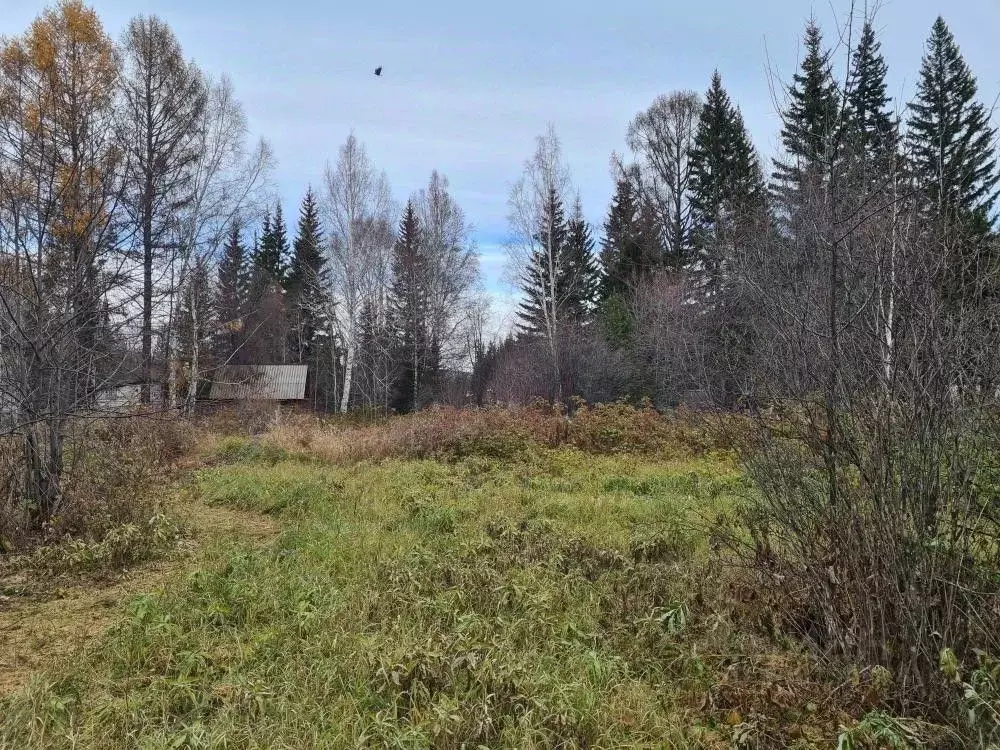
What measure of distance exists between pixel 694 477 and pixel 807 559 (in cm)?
496

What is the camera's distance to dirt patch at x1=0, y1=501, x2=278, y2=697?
287 centimetres

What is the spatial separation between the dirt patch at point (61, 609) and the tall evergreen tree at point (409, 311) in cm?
2038

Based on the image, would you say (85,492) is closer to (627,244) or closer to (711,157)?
(711,157)

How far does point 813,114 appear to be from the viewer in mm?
2906

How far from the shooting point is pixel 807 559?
268cm

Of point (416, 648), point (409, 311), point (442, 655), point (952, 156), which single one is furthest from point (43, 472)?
point (409, 311)

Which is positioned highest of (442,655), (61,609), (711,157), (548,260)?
(711,157)

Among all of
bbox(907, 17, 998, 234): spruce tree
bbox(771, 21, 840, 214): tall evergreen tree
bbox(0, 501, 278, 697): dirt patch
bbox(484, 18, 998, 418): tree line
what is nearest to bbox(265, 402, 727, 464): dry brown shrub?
bbox(484, 18, 998, 418): tree line

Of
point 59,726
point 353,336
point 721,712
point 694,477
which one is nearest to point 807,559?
point 721,712

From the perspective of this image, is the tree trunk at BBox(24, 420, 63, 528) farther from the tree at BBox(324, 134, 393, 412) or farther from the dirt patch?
the tree at BBox(324, 134, 393, 412)

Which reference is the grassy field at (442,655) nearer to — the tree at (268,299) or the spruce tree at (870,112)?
the spruce tree at (870,112)

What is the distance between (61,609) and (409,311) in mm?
22837

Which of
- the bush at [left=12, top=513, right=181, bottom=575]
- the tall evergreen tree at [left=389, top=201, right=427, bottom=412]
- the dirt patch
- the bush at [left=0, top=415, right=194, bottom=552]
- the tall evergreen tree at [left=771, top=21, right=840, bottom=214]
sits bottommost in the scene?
the dirt patch

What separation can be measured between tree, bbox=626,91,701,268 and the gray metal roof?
52.3 feet
